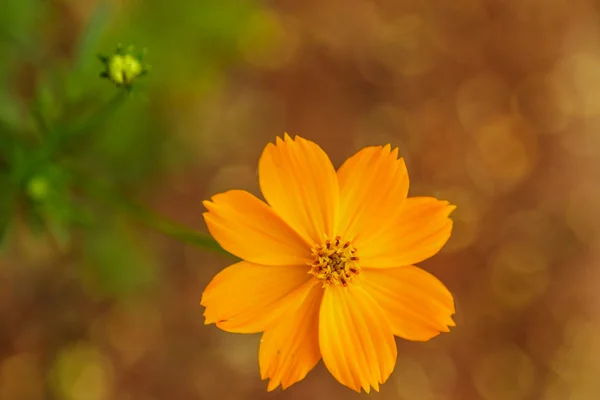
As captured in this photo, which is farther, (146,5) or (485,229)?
(485,229)

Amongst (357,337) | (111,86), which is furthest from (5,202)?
(357,337)

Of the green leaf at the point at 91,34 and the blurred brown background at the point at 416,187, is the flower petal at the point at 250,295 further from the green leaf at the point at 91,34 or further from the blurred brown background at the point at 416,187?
the blurred brown background at the point at 416,187

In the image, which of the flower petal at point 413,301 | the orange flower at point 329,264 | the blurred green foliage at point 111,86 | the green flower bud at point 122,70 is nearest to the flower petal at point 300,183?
the orange flower at point 329,264

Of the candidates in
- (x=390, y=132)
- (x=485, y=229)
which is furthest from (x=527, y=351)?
(x=390, y=132)

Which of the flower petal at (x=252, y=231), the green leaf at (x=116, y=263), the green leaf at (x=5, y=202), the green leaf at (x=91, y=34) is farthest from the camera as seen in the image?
the green leaf at (x=116, y=263)

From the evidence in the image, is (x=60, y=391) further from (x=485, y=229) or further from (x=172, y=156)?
(x=485, y=229)
